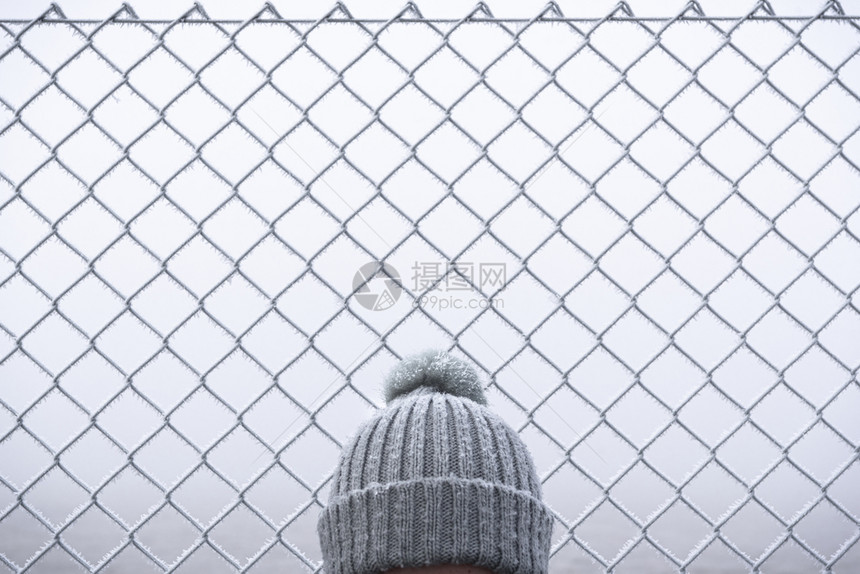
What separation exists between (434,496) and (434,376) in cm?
21

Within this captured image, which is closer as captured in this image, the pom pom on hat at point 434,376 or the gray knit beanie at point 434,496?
the gray knit beanie at point 434,496

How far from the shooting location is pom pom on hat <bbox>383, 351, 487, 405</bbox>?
4.24ft

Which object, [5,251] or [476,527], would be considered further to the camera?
[5,251]

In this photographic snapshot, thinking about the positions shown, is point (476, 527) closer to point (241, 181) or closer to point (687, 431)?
point (687, 431)

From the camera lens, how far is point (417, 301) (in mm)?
1525

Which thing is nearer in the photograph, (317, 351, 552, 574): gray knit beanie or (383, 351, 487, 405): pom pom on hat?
(317, 351, 552, 574): gray knit beanie

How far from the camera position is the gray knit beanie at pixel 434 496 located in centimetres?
113

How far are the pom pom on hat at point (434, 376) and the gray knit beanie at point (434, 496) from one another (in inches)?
1.7

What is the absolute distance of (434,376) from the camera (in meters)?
1.29

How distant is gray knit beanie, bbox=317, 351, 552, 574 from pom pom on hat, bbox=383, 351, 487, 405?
0.14 feet

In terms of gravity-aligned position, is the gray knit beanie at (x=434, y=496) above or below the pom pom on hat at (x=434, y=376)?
below

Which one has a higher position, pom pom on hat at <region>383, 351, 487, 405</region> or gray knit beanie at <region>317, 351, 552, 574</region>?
pom pom on hat at <region>383, 351, 487, 405</region>

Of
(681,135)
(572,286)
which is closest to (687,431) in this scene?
(572,286)

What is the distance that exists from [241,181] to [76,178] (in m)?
0.31
